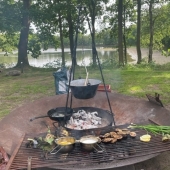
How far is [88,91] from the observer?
3035 millimetres

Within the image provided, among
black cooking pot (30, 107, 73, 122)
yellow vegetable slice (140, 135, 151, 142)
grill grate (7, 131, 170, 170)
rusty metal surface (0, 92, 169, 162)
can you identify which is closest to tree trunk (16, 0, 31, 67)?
rusty metal surface (0, 92, 169, 162)

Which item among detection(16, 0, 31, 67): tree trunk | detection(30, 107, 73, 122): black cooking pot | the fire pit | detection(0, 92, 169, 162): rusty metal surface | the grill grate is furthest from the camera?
detection(16, 0, 31, 67): tree trunk

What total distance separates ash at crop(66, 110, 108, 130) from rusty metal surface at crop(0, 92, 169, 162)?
335 millimetres

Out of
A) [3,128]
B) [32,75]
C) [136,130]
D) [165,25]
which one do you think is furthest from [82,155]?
[165,25]

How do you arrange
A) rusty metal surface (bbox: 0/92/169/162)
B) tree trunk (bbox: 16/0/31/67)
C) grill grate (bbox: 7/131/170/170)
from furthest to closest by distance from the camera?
tree trunk (bbox: 16/0/31/67), rusty metal surface (bbox: 0/92/169/162), grill grate (bbox: 7/131/170/170)

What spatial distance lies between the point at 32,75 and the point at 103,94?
22.7ft

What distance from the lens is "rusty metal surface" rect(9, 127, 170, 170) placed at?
204cm

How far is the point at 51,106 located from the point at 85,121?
920 millimetres

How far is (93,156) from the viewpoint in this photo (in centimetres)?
218

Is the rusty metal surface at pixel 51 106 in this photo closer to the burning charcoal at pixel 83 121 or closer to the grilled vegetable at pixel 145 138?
the burning charcoal at pixel 83 121

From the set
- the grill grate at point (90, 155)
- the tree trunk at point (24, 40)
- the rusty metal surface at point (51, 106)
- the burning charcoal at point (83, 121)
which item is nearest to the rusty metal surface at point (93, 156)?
the grill grate at point (90, 155)

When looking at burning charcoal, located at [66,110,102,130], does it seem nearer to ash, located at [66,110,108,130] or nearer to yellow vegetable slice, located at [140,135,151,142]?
ash, located at [66,110,108,130]

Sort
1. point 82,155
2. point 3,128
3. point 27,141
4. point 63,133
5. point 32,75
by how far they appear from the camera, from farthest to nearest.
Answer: point 32,75
point 3,128
point 63,133
point 27,141
point 82,155

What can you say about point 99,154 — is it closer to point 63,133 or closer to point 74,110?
point 63,133
